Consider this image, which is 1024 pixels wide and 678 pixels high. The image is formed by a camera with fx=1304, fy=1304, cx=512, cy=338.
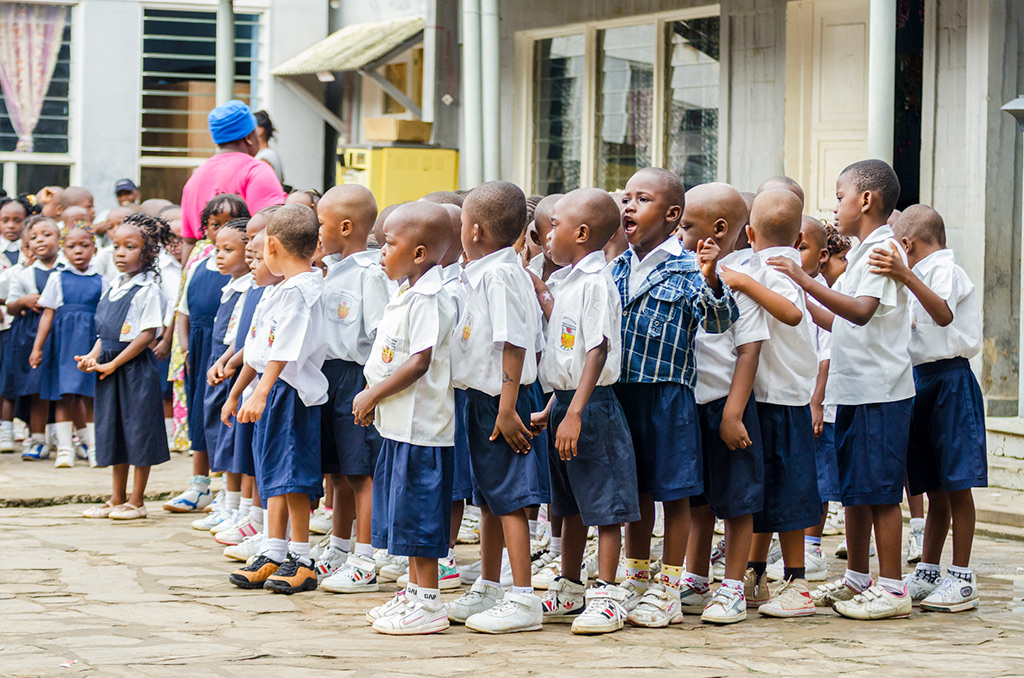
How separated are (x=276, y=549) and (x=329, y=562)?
25 cm

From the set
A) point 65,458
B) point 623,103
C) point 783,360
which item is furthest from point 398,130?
point 783,360

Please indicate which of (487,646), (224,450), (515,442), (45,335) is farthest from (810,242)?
(45,335)

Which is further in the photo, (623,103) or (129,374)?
(623,103)

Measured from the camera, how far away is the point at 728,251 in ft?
15.1

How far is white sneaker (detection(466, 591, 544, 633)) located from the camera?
426 cm

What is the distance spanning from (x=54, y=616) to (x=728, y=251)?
8.60 ft

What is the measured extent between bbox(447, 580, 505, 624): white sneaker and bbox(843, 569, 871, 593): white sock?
116 centimetres

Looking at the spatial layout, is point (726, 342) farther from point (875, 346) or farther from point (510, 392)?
point (510, 392)

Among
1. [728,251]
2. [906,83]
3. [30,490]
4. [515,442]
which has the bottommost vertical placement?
[30,490]

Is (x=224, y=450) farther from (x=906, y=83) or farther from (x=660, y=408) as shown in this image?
(x=906, y=83)

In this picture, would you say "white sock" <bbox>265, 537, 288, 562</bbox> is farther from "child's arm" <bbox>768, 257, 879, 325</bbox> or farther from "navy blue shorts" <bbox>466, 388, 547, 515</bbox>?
"child's arm" <bbox>768, 257, 879, 325</bbox>

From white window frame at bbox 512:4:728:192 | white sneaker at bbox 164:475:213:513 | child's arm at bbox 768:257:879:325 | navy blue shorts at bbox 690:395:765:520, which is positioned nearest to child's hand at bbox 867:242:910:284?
child's arm at bbox 768:257:879:325

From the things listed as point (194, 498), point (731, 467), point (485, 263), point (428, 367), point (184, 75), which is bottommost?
point (194, 498)

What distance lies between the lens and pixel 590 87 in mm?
11102
